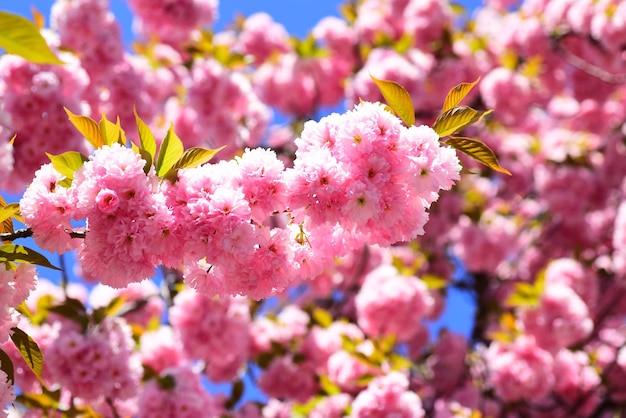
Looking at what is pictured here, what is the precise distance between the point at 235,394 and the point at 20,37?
3.85 meters

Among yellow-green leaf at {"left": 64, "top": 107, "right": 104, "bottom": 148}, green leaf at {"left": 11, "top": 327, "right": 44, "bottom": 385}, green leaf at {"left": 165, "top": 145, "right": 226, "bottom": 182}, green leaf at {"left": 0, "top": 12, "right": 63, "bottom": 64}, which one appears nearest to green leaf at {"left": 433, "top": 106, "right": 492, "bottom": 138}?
green leaf at {"left": 165, "top": 145, "right": 226, "bottom": 182}

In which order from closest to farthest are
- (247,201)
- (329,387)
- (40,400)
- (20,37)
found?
(20,37) < (247,201) < (40,400) < (329,387)

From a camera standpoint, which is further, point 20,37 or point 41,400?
point 41,400

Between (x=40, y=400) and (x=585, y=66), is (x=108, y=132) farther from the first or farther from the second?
(x=585, y=66)

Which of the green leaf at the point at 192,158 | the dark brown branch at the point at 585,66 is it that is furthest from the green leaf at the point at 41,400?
the dark brown branch at the point at 585,66

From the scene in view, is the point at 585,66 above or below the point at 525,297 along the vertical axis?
above

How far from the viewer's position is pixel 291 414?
479 centimetres

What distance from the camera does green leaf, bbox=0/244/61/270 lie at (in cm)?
187

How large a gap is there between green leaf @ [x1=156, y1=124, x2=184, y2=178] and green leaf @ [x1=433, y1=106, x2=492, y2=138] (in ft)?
2.36

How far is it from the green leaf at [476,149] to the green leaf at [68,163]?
1024 millimetres

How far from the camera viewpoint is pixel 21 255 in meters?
1.89

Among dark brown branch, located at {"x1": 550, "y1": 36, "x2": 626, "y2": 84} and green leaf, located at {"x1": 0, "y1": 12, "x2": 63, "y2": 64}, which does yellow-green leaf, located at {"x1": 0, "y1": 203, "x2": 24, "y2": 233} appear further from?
dark brown branch, located at {"x1": 550, "y1": 36, "x2": 626, "y2": 84}

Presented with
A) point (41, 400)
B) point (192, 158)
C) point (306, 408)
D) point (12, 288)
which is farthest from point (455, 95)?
point (306, 408)

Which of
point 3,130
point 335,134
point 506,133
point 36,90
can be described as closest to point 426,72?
point 506,133
